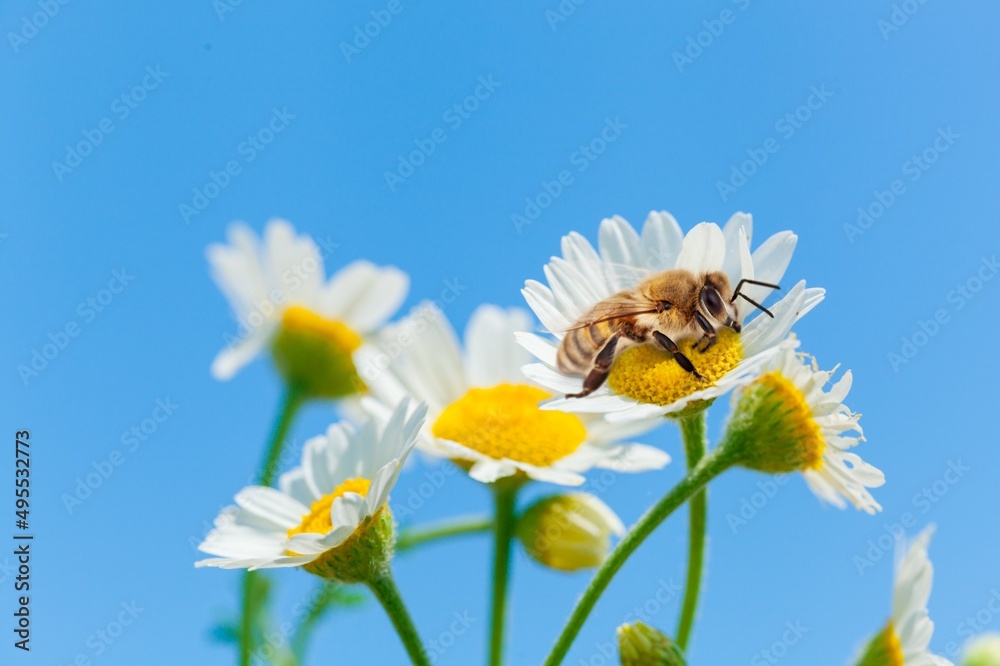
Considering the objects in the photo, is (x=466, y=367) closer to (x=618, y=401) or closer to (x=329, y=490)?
(x=329, y=490)

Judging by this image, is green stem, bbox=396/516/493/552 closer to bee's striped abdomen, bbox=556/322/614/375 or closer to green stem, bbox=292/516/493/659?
green stem, bbox=292/516/493/659

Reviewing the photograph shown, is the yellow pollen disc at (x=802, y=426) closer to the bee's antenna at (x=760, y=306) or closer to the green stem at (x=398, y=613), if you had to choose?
the bee's antenna at (x=760, y=306)

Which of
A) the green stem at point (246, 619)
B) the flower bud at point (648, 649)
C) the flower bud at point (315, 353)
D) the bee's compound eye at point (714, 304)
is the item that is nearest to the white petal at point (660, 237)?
the bee's compound eye at point (714, 304)

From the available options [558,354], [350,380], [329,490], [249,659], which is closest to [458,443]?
[329,490]

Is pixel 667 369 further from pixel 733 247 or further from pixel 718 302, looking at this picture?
pixel 733 247

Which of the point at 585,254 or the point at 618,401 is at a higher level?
the point at 585,254

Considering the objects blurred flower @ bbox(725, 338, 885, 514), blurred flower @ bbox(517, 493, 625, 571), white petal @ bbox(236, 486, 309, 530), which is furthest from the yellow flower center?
white petal @ bbox(236, 486, 309, 530)
